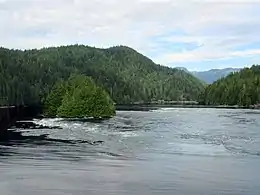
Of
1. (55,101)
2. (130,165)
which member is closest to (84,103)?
(55,101)

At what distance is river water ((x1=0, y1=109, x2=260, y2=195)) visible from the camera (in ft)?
107

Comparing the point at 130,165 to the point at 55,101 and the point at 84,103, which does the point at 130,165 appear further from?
the point at 55,101

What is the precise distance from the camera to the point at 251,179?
3647 centimetres

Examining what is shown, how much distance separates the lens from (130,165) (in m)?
42.6

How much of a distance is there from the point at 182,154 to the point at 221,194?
64.4ft

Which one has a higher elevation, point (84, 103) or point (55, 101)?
point (55, 101)

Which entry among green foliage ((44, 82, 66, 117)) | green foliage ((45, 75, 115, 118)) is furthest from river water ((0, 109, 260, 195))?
green foliage ((44, 82, 66, 117))

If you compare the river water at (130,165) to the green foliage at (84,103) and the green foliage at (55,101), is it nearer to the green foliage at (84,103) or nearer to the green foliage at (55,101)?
the green foliage at (84,103)

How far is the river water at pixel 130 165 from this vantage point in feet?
107

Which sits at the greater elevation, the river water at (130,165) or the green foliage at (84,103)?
the green foliage at (84,103)

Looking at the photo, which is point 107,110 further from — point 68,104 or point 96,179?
point 96,179

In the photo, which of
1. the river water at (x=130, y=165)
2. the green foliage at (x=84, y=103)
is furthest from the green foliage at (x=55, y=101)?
the river water at (x=130, y=165)

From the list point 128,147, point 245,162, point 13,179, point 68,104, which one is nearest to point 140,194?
point 13,179

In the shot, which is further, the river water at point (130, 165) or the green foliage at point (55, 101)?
the green foliage at point (55, 101)
